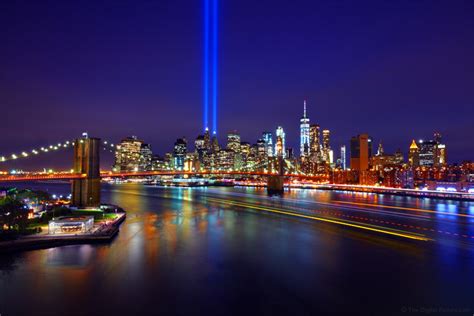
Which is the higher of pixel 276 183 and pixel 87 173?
pixel 87 173

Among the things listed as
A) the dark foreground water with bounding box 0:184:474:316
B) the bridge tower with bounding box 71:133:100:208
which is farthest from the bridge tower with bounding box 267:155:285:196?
the dark foreground water with bounding box 0:184:474:316

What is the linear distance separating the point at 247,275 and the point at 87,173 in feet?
79.5

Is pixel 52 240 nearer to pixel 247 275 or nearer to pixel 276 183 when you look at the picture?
pixel 247 275

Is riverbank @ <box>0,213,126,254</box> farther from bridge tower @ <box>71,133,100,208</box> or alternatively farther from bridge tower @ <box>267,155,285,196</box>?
bridge tower @ <box>267,155,285,196</box>

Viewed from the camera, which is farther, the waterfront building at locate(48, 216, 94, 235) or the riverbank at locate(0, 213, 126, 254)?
the waterfront building at locate(48, 216, 94, 235)

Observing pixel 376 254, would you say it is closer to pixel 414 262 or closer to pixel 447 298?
pixel 414 262

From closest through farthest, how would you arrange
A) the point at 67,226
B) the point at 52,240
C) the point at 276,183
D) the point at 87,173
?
the point at 52,240 → the point at 67,226 → the point at 87,173 → the point at 276,183

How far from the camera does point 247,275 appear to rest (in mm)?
15414

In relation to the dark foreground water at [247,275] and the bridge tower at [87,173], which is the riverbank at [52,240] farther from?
the bridge tower at [87,173]

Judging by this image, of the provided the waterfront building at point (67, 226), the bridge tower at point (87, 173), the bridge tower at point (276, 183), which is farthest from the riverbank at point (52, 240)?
the bridge tower at point (276, 183)

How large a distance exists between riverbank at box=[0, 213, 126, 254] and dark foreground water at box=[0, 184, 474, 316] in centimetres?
67

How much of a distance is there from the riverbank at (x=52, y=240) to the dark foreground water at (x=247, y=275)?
67 cm

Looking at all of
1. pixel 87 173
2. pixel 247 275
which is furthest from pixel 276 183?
pixel 247 275

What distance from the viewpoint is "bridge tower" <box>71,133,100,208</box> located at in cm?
3369
